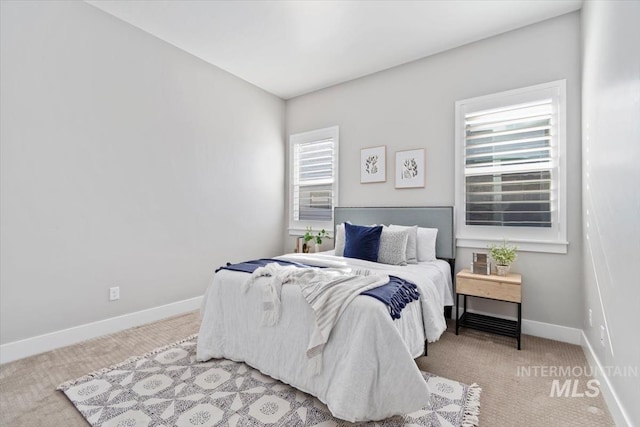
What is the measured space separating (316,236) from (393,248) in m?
1.62

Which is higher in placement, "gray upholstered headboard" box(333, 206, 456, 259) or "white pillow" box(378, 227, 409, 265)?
"gray upholstered headboard" box(333, 206, 456, 259)

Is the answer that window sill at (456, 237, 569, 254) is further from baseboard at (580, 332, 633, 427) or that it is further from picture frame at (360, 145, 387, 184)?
picture frame at (360, 145, 387, 184)

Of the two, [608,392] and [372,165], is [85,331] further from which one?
[608,392]

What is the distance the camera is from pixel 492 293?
8.94 feet

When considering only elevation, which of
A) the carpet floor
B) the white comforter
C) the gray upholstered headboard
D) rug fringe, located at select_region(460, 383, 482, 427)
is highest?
the gray upholstered headboard

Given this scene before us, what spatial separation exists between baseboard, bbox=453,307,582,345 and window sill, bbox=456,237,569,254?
0.67m


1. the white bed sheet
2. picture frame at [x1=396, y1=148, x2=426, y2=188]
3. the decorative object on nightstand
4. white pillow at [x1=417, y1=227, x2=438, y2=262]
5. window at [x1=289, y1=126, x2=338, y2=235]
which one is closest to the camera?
the white bed sheet

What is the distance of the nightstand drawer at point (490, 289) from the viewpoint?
2.63 m

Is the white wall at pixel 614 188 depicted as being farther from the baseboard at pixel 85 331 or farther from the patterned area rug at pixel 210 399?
the baseboard at pixel 85 331

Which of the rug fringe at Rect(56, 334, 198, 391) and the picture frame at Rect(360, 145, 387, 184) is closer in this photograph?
the rug fringe at Rect(56, 334, 198, 391)

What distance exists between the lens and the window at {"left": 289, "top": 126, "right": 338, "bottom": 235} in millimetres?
4406

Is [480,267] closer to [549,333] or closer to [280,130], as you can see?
[549,333]

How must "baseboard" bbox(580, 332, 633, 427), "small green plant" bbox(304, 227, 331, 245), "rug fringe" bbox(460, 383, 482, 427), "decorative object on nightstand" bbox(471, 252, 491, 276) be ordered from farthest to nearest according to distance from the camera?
"small green plant" bbox(304, 227, 331, 245) → "decorative object on nightstand" bbox(471, 252, 491, 276) → "rug fringe" bbox(460, 383, 482, 427) → "baseboard" bbox(580, 332, 633, 427)

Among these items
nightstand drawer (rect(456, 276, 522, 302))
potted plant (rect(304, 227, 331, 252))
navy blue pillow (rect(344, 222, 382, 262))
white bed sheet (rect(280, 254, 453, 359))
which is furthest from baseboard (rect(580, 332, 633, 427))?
potted plant (rect(304, 227, 331, 252))
